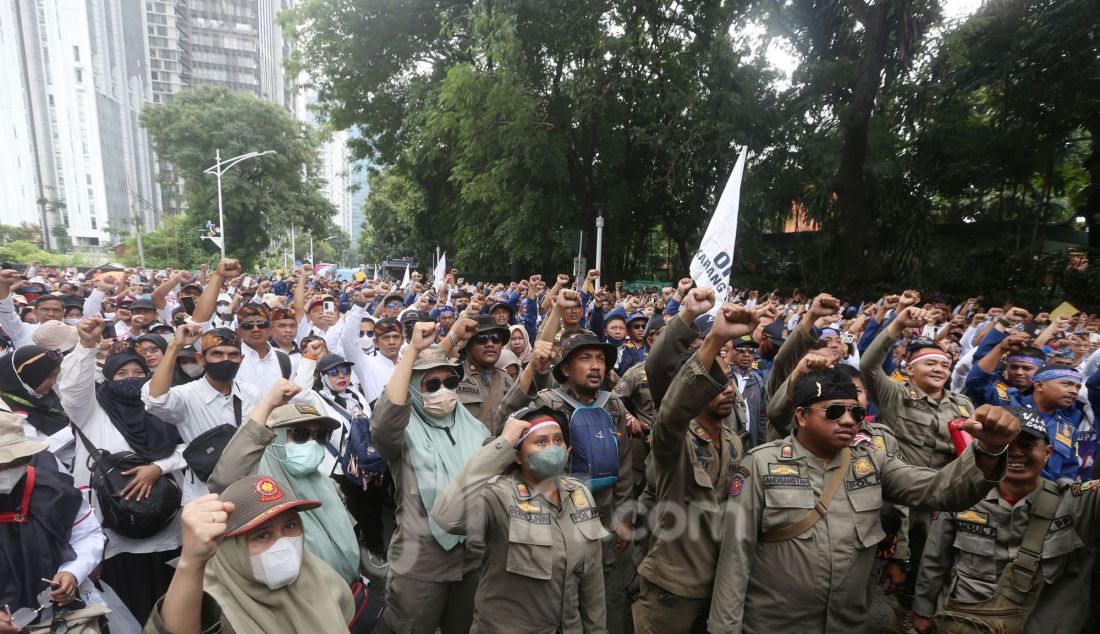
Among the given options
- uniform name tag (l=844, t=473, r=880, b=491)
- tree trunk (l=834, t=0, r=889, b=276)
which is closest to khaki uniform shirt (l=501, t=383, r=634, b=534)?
uniform name tag (l=844, t=473, r=880, b=491)

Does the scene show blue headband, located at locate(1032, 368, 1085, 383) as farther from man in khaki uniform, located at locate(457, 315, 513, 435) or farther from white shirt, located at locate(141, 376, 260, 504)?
white shirt, located at locate(141, 376, 260, 504)

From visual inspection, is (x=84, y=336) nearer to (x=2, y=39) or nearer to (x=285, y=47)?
(x=2, y=39)

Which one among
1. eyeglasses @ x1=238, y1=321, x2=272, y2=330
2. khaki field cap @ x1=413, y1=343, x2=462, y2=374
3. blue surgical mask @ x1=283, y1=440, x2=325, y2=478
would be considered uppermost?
khaki field cap @ x1=413, y1=343, x2=462, y2=374

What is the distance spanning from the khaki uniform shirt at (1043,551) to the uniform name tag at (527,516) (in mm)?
2212

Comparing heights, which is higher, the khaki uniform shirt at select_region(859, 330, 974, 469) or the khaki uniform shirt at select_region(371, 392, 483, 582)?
the khaki uniform shirt at select_region(859, 330, 974, 469)

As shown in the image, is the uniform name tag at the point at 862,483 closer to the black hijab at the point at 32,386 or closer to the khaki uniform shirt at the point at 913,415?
the khaki uniform shirt at the point at 913,415

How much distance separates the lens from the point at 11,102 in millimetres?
66938

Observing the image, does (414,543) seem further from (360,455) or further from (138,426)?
(138,426)

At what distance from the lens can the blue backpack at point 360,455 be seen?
12.1ft

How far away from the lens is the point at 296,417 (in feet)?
9.26

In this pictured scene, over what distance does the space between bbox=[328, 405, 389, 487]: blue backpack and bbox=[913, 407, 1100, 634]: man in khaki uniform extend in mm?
3276

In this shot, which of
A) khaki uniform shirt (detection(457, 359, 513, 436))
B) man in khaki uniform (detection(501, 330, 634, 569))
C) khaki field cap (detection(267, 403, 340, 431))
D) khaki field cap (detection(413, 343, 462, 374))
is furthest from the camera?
khaki uniform shirt (detection(457, 359, 513, 436))

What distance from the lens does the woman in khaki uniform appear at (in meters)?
2.46

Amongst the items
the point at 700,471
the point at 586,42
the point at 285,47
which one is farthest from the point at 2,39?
the point at 700,471
